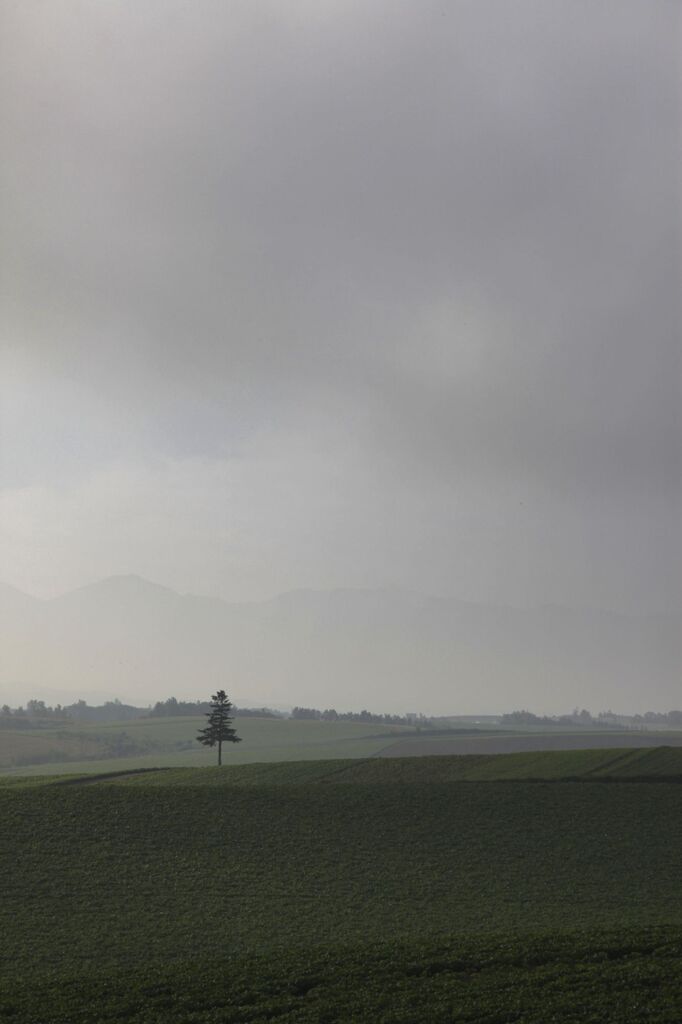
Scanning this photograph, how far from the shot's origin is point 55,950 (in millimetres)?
37281

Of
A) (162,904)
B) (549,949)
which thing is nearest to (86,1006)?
(162,904)

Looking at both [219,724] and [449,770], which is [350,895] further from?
[219,724]

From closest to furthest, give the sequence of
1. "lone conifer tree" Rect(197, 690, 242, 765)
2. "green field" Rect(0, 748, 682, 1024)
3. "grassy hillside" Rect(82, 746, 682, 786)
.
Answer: "green field" Rect(0, 748, 682, 1024) → "grassy hillside" Rect(82, 746, 682, 786) → "lone conifer tree" Rect(197, 690, 242, 765)

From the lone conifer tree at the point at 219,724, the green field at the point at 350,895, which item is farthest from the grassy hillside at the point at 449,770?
the lone conifer tree at the point at 219,724

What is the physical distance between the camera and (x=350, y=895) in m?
45.7

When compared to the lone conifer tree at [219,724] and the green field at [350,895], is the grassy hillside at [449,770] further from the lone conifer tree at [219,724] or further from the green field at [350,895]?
the lone conifer tree at [219,724]

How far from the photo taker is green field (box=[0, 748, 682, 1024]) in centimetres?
2956

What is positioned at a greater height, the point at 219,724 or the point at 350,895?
the point at 219,724

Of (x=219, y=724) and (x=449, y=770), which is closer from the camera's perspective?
(x=449, y=770)

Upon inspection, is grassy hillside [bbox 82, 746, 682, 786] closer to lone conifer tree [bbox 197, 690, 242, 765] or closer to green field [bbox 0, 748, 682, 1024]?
green field [bbox 0, 748, 682, 1024]

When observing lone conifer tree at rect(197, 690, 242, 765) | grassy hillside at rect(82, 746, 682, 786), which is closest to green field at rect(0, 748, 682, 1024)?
grassy hillside at rect(82, 746, 682, 786)

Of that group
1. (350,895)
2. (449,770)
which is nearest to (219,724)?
(449,770)

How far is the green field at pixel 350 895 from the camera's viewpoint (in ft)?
97.0

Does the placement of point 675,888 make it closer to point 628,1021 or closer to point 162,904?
point 628,1021
